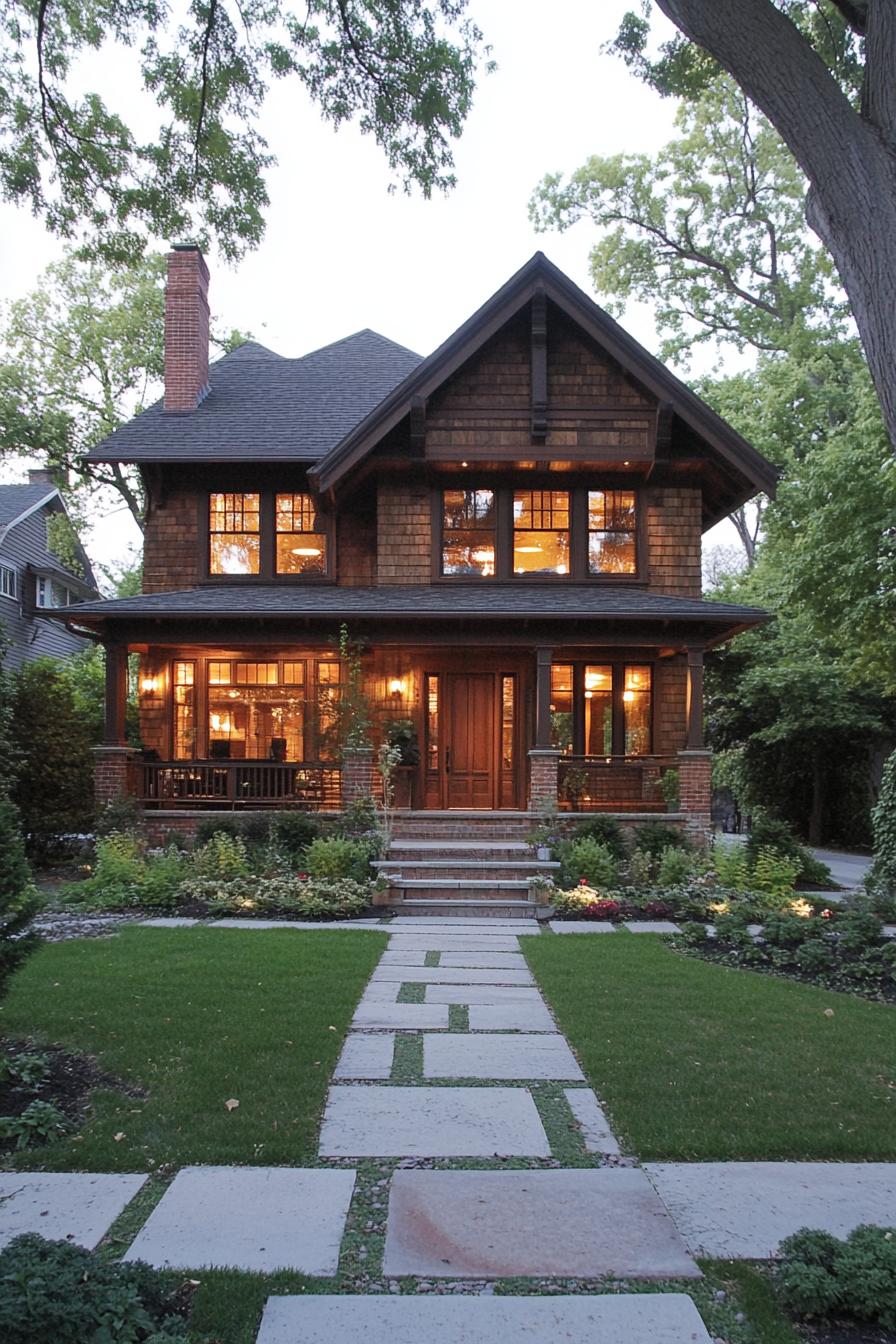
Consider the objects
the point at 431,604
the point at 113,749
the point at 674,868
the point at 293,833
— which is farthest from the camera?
the point at 431,604

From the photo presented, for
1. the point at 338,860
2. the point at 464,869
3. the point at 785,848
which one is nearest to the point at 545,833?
the point at 464,869

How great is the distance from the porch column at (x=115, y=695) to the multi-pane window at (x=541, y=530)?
6.28m

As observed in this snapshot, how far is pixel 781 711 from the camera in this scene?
1930cm

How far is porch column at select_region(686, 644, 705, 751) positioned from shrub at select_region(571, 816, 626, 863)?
1.76 metres

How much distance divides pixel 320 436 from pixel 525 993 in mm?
10898

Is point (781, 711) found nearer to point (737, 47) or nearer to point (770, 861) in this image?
point (770, 861)

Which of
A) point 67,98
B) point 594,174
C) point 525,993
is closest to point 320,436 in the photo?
point 67,98

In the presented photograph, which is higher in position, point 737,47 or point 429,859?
point 737,47

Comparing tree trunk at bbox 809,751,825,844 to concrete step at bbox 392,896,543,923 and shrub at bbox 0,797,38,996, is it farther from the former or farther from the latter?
shrub at bbox 0,797,38,996

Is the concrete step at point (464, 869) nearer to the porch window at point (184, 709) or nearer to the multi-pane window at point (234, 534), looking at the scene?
the porch window at point (184, 709)

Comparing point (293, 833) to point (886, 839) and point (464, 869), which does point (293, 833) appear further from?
point (886, 839)

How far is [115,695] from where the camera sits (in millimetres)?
12719

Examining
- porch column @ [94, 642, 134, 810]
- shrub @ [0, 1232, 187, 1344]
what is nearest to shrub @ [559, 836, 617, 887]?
porch column @ [94, 642, 134, 810]

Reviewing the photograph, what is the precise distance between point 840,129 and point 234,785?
35.6ft
